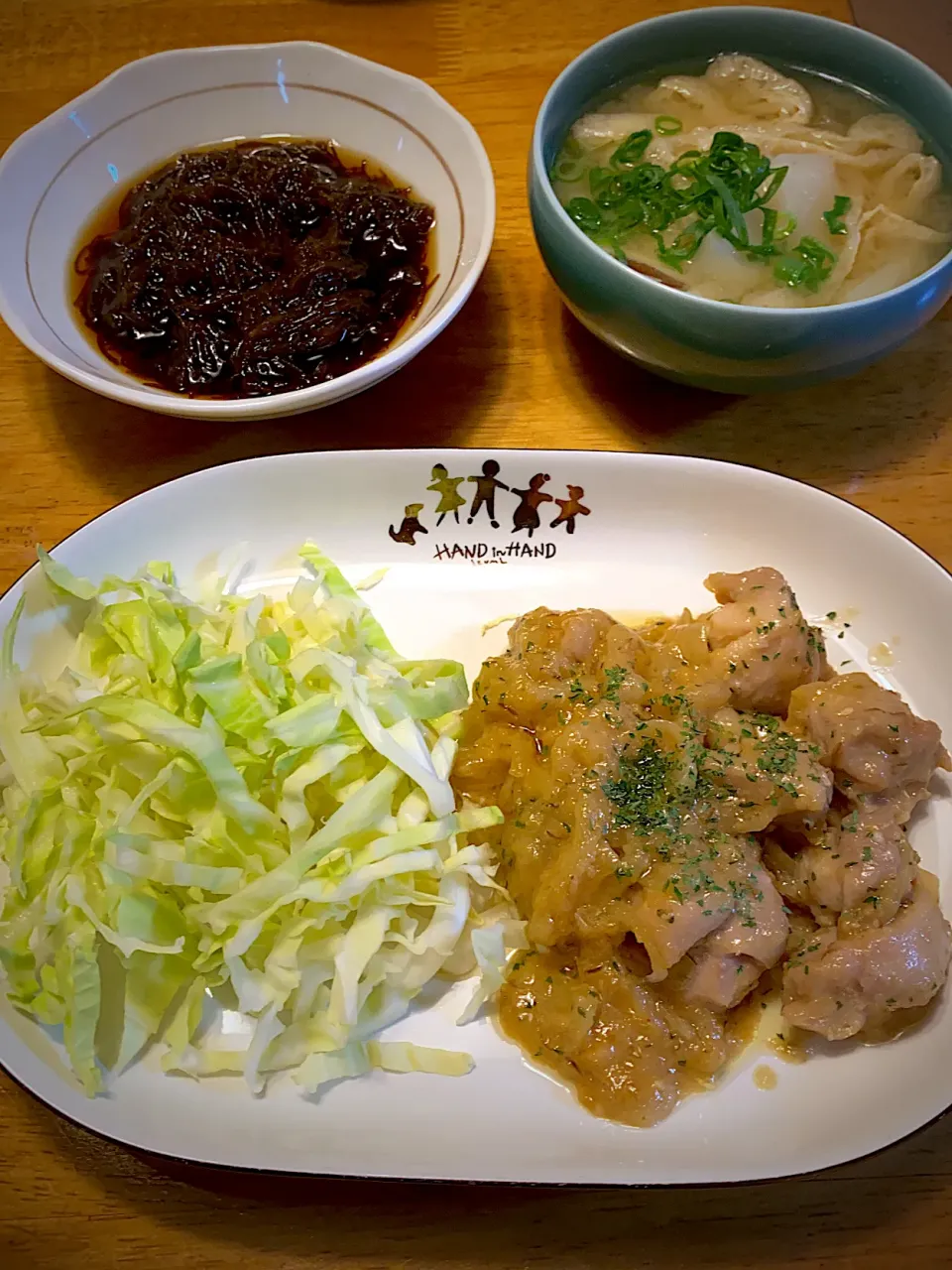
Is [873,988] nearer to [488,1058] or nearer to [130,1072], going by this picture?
[488,1058]

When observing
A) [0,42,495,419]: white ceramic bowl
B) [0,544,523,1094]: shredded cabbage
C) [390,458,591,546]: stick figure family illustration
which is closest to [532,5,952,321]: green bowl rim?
[0,42,495,419]: white ceramic bowl

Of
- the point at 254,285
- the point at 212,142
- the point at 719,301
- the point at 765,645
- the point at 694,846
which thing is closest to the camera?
the point at 694,846

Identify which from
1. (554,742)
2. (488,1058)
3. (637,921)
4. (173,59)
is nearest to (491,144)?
(173,59)

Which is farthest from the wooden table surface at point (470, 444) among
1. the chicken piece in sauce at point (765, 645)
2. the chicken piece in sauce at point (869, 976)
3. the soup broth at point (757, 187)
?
the chicken piece in sauce at point (765, 645)

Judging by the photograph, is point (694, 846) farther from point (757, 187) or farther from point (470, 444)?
point (757, 187)

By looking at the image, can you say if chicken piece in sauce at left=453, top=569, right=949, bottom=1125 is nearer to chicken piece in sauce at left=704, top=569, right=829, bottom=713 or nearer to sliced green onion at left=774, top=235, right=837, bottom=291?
chicken piece in sauce at left=704, top=569, right=829, bottom=713

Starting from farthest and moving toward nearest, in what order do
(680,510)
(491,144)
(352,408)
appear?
(491,144)
(352,408)
(680,510)

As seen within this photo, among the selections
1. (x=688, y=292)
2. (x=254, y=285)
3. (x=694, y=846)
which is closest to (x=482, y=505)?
(x=688, y=292)
